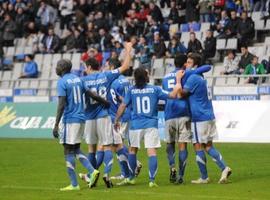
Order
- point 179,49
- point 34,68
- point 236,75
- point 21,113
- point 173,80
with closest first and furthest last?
point 173,80 → point 236,75 → point 21,113 → point 179,49 → point 34,68

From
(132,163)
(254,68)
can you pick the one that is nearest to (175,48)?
(254,68)

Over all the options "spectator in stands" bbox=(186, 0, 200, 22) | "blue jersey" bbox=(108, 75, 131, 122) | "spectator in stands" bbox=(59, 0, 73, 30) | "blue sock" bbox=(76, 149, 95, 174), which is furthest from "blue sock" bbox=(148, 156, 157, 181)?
"spectator in stands" bbox=(59, 0, 73, 30)

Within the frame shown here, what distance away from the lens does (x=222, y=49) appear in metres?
34.3

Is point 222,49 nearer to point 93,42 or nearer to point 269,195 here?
point 93,42

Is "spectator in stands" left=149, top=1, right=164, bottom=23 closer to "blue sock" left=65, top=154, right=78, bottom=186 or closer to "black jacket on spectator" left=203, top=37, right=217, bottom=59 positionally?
"black jacket on spectator" left=203, top=37, right=217, bottom=59

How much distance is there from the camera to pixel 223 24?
34.5 m

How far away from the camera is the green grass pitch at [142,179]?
15.2 m

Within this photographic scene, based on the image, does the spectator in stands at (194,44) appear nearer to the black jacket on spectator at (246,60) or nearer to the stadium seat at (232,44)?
the stadium seat at (232,44)

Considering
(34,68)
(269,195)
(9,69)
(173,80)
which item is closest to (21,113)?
(34,68)

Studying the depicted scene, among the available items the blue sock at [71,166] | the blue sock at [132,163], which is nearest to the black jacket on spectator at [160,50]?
the blue sock at [132,163]

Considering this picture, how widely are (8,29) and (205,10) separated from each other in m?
10.6

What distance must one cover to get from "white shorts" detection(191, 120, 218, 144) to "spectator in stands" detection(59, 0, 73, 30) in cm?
2548

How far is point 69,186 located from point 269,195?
3.74 m

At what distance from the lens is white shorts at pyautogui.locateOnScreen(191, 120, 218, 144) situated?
17016 mm
